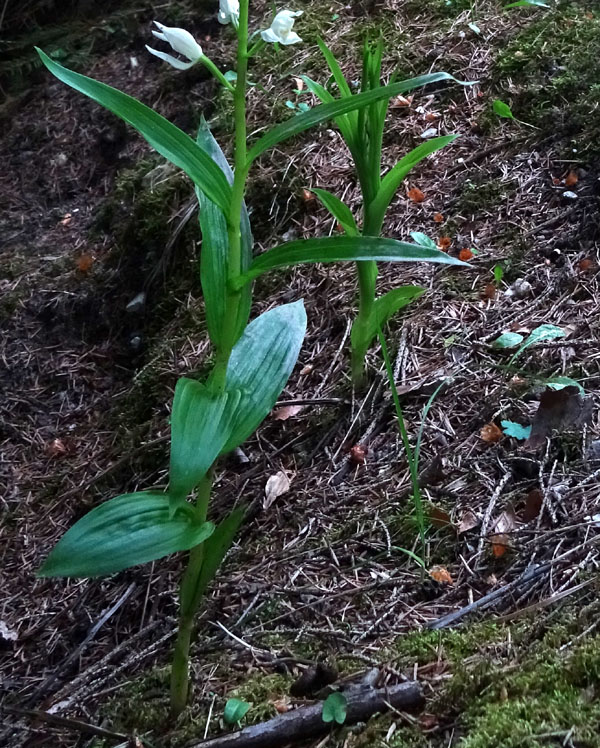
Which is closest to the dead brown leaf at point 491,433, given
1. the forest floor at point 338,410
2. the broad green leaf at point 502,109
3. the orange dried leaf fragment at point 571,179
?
the forest floor at point 338,410

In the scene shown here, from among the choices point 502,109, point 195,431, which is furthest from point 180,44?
point 502,109

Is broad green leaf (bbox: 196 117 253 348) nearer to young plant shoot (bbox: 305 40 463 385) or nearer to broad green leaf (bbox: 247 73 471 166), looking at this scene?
broad green leaf (bbox: 247 73 471 166)

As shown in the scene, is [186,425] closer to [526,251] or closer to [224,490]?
[224,490]

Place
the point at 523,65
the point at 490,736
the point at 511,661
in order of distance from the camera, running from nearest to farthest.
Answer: the point at 490,736 → the point at 511,661 → the point at 523,65

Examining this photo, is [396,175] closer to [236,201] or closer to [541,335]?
[541,335]

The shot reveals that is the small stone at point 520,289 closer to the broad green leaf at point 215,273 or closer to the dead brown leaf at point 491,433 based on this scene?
the dead brown leaf at point 491,433

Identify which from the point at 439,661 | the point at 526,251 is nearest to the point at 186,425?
the point at 439,661
